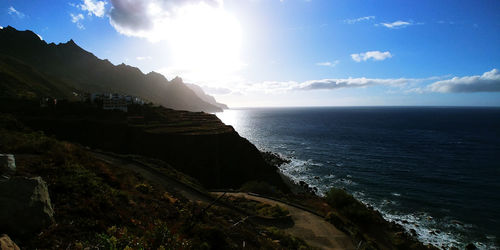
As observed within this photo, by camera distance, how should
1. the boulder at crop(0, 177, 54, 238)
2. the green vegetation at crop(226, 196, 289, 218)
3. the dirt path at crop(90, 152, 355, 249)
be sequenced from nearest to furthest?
the boulder at crop(0, 177, 54, 238) → the dirt path at crop(90, 152, 355, 249) → the green vegetation at crop(226, 196, 289, 218)

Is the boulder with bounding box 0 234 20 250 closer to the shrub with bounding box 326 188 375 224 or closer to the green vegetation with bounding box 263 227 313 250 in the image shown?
the green vegetation with bounding box 263 227 313 250

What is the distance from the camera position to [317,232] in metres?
19.1

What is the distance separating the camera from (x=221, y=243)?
1004 centimetres

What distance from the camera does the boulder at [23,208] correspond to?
21.0 ft

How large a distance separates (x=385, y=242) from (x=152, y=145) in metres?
41.9

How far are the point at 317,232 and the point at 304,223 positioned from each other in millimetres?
1647

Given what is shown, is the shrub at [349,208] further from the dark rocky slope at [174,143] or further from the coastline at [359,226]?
the dark rocky slope at [174,143]

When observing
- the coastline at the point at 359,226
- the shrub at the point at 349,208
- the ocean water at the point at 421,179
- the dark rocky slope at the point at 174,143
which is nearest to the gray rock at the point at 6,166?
the coastline at the point at 359,226

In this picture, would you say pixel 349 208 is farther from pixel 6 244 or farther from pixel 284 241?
pixel 6 244

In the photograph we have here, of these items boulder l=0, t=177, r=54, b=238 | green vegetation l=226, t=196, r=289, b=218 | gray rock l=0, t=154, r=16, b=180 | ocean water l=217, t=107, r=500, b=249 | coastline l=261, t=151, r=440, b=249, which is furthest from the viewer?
ocean water l=217, t=107, r=500, b=249

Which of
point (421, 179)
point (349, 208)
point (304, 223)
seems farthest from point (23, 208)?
Result: point (421, 179)

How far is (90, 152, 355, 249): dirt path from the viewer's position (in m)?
17.9

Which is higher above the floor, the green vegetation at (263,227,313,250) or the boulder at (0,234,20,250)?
the boulder at (0,234,20,250)

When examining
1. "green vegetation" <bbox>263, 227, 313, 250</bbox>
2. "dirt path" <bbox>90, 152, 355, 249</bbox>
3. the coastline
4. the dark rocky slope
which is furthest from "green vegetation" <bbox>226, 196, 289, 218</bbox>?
the dark rocky slope
